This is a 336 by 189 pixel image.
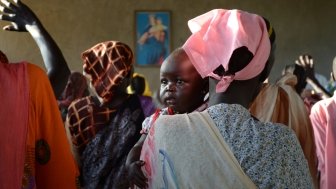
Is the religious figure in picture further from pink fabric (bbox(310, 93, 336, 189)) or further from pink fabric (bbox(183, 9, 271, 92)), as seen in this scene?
pink fabric (bbox(183, 9, 271, 92))

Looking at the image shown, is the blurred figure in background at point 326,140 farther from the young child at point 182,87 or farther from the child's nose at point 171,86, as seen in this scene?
the child's nose at point 171,86

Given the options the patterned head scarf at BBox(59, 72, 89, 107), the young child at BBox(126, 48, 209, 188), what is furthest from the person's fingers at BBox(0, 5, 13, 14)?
the patterned head scarf at BBox(59, 72, 89, 107)

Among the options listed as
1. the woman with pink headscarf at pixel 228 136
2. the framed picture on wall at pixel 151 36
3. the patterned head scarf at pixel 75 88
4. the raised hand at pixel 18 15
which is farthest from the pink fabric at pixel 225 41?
the framed picture on wall at pixel 151 36

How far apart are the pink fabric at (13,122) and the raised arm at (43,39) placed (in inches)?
11.6

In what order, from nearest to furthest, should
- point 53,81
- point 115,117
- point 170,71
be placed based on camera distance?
point 53,81, point 170,71, point 115,117

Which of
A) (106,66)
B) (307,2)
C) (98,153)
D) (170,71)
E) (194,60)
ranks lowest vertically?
(307,2)

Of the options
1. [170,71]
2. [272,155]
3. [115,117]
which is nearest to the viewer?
[272,155]

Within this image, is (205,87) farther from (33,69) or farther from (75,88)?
(75,88)

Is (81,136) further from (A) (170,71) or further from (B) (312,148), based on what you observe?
(B) (312,148)

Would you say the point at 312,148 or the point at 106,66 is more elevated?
the point at 106,66

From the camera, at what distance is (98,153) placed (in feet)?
9.86

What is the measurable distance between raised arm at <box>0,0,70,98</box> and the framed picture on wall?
879cm

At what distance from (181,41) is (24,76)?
9.36 meters

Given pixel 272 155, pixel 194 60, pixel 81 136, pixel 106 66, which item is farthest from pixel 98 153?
pixel 272 155
